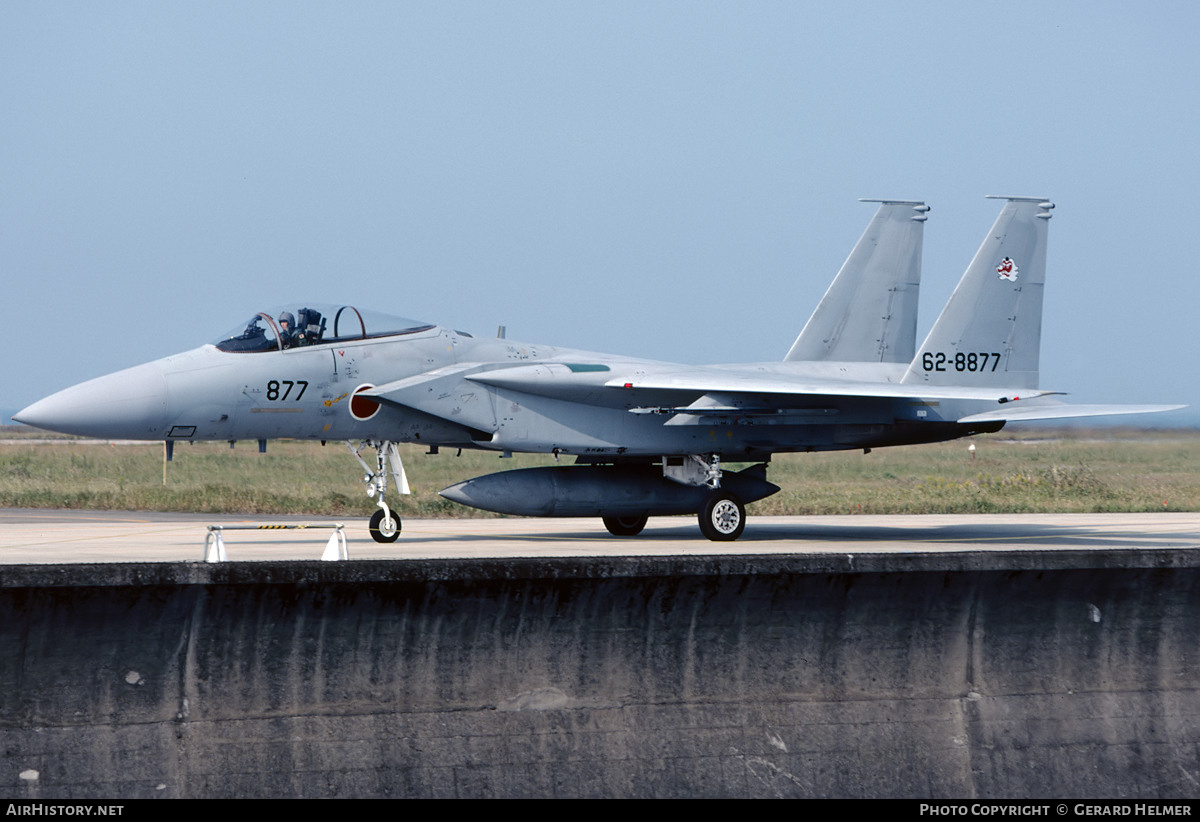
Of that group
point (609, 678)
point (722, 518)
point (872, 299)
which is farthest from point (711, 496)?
point (609, 678)

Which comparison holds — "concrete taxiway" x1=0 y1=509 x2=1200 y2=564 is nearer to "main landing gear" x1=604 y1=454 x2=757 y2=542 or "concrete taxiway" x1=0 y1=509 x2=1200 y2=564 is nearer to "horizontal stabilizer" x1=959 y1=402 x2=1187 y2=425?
"main landing gear" x1=604 y1=454 x2=757 y2=542

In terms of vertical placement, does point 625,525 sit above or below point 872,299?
below

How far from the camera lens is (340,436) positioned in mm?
14539

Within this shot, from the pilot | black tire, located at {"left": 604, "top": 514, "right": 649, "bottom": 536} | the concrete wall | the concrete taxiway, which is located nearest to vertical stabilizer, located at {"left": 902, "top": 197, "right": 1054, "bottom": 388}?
the concrete taxiway

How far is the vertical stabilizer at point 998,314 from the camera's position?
57.1ft

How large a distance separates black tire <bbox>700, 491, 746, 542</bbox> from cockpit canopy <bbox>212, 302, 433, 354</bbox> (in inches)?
174

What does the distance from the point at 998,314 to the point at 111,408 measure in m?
12.0

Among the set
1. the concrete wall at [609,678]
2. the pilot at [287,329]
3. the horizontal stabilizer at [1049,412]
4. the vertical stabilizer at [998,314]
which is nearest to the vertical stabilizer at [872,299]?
the vertical stabilizer at [998,314]

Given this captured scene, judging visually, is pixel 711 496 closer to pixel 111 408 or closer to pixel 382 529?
pixel 382 529

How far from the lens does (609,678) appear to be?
5980 millimetres

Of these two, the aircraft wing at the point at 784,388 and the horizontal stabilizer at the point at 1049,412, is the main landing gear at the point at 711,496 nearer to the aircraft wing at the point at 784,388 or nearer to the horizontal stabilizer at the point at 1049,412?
the aircraft wing at the point at 784,388

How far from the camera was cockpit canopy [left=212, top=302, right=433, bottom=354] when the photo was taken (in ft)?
45.7
